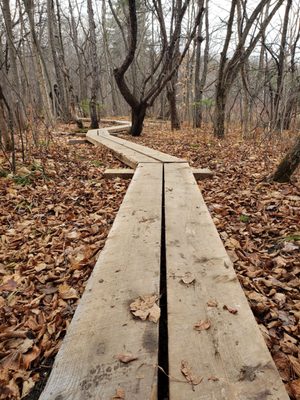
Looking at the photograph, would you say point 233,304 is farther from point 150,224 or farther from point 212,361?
point 150,224

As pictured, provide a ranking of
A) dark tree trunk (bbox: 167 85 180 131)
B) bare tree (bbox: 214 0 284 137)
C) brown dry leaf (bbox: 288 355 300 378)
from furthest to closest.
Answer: dark tree trunk (bbox: 167 85 180 131), bare tree (bbox: 214 0 284 137), brown dry leaf (bbox: 288 355 300 378)

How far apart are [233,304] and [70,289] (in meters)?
1.21

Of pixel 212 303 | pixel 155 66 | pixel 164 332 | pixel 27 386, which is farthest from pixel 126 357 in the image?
pixel 155 66

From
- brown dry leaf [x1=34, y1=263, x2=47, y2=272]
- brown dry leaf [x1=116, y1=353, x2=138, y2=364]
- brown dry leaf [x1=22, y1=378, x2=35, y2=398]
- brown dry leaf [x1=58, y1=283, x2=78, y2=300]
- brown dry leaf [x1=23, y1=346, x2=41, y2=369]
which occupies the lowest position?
brown dry leaf [x1=22, y1=378, x2=35, y2=398]

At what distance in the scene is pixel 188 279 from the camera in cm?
157

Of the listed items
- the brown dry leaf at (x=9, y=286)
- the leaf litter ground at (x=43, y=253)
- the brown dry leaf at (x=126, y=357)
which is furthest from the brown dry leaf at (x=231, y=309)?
the brown dry leaf at (x=9, y=286)

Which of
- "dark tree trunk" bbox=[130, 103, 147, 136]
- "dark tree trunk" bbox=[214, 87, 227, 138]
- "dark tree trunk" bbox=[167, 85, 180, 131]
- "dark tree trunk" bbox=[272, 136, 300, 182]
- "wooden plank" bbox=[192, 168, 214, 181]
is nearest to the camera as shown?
"dark tree trunk" bbox=[272, 136, 300, 182]

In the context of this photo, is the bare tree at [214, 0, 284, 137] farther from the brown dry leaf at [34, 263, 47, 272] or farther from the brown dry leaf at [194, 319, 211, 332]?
the brown dry leaf at [194, 319, 211, 332]

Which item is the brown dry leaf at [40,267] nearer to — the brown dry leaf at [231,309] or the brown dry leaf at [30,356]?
the brown dry leaf at [30,356]

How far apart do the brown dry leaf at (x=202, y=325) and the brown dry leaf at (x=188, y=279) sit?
281mm

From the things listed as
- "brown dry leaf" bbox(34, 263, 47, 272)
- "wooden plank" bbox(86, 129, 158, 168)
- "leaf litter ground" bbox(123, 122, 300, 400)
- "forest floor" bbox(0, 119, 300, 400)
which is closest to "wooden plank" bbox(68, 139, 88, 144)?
"wooden plank" bbox(86, 129, 158, 168)

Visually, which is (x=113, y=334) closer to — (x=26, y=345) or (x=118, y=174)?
(x=26, y=345)

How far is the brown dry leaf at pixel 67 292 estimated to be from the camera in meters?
1.96

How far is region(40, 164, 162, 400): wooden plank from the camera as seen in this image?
3.18ft
